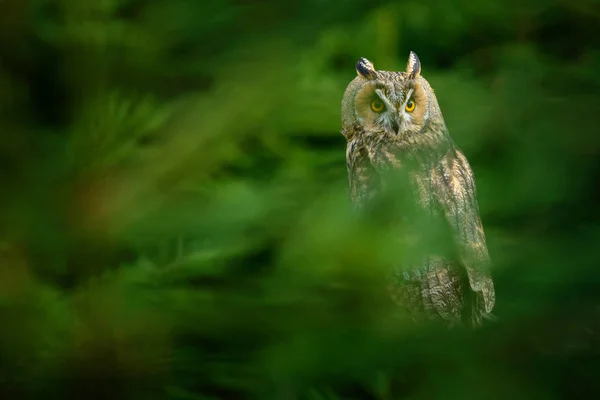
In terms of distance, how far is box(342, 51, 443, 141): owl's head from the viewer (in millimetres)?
1963

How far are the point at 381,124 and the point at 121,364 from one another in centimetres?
176

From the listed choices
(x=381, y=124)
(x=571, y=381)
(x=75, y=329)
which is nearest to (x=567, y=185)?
(x=571, y=381)

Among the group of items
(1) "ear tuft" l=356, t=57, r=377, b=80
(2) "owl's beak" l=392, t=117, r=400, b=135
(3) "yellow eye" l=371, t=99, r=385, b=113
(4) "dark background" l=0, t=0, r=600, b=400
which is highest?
(1) "ear tuft" l=356, t=57, r=377, b=80

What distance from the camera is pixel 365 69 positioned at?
195cm

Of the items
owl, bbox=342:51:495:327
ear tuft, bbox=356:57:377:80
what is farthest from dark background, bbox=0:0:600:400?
ear tuft, bbox=356:57:377:80

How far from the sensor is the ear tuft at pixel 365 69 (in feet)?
6.38

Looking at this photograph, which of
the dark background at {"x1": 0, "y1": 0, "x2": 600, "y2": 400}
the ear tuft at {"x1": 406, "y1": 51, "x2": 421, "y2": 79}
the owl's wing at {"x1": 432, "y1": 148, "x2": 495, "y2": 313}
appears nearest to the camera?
the dark background at {"x1": 0, "y1": 0, "x2": 600, "y2": 400}

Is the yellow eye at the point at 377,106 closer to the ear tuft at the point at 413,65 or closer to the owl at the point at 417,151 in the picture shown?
the owl at the point at 417,151

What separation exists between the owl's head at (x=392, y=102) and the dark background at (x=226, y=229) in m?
1.56

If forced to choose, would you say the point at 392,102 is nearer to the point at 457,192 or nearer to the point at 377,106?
the point at 377,106

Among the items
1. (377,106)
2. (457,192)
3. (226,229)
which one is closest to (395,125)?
(377,106)

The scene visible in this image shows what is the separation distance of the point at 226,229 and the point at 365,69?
166 centimetres

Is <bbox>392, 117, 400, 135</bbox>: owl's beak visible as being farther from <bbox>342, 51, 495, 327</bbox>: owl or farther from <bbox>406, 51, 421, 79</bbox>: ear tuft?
<bbox>406, 51, 421, 79</bbox>: ear tuft

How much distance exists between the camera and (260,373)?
0.99 ft
